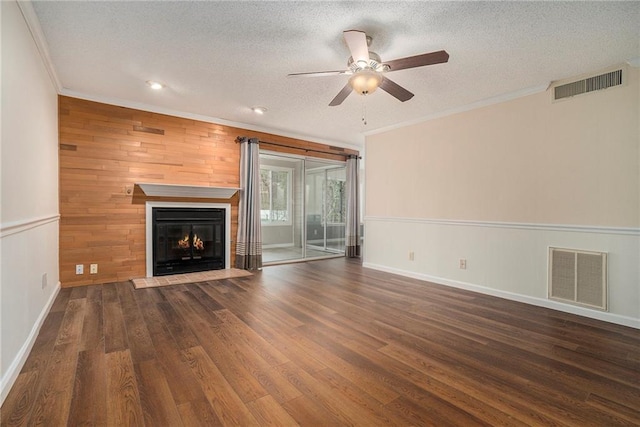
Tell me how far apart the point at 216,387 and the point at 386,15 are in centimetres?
281

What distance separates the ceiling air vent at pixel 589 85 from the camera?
3.01 metres

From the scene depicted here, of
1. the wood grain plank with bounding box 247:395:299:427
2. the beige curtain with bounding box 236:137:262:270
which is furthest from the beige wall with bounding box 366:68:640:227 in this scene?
the wood grain plank with bounding box 247:395:299:427

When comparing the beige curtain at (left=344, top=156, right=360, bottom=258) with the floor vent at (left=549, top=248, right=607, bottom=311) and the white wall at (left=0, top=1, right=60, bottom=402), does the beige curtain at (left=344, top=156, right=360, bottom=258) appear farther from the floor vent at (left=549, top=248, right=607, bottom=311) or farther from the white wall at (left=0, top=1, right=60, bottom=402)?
the white wall at (left=0, top=1, right=60, bottom=402)

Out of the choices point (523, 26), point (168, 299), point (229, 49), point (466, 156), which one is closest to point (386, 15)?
point (523, 26)

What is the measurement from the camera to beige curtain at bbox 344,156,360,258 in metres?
6.74

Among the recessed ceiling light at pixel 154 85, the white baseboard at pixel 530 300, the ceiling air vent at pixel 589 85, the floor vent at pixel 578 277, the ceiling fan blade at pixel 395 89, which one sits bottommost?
the white baseboard at pixel 530 300

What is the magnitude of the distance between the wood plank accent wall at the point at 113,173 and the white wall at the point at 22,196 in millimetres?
757

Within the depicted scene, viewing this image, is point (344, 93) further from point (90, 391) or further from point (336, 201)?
A: point (336, 201)

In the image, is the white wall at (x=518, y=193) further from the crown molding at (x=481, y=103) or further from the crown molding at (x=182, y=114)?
the crown molding at (x=182, y=114)

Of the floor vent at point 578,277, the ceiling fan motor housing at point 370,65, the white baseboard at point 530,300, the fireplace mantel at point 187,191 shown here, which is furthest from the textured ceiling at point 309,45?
the white baseboard at point 530,300

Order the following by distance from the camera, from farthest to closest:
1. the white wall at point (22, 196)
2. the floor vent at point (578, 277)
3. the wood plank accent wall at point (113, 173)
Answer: the wood plank accent wall at point (113, 173), the floor vent at point (578, 277), the white wall at point (22, 196)

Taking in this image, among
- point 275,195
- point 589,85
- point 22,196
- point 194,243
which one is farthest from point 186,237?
point 589,85

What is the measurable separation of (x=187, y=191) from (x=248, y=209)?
1.03m

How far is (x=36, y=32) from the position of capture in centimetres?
250
